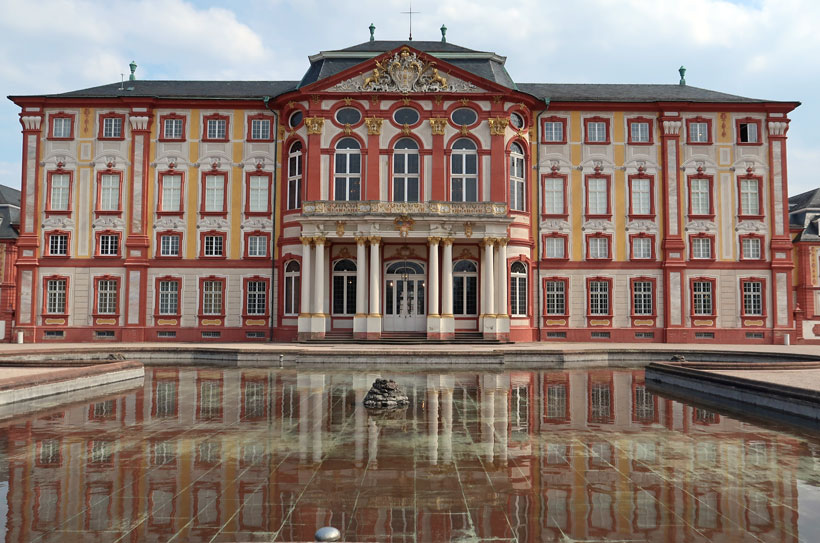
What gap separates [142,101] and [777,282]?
4035cm

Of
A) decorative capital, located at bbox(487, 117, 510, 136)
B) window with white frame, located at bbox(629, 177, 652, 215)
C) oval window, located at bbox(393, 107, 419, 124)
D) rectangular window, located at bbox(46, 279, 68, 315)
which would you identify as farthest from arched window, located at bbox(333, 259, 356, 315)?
window with white frame, located at bbox(629, 177, 652, 215)

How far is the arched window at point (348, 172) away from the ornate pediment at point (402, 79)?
132 inches

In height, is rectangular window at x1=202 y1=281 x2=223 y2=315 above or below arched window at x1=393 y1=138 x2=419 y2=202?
below

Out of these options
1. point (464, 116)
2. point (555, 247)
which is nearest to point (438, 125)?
point (464, 116)

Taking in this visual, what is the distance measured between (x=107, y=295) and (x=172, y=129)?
1094 cm

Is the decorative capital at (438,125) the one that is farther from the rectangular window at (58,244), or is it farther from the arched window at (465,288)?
the rectangular window at (58,244)

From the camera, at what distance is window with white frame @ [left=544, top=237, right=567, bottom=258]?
38688 mm

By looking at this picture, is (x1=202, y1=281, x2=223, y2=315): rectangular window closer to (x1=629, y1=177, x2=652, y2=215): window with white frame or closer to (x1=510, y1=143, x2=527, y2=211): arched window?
(x1=510, y1=143, x2=527, y2=211): arched window

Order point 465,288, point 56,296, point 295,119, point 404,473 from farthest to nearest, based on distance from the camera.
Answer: point 295,119, point 56,296, point 465,288, point 404,473

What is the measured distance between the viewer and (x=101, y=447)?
992 cm

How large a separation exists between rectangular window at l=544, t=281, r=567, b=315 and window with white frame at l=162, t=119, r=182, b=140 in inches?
974

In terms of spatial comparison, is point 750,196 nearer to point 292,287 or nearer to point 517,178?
point 517,178

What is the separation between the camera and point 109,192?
1510 inches

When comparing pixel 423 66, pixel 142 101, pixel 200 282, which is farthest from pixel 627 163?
pixel 142 101
